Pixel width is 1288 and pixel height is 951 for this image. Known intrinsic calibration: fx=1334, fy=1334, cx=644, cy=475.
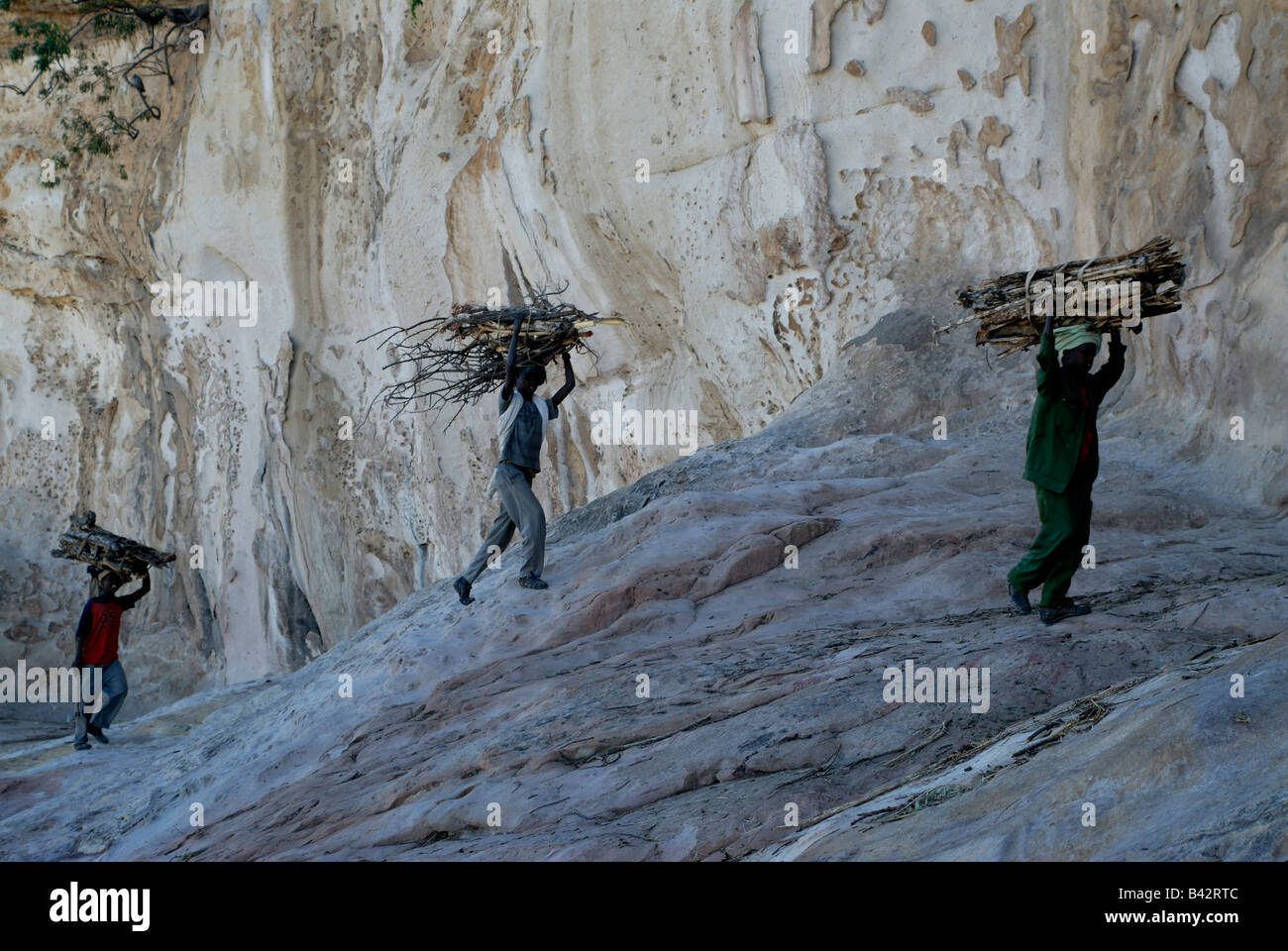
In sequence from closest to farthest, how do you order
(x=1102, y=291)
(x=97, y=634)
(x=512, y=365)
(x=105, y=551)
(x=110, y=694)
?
(x=1102, y=291) → (x=512, y=365) → (x=110, y=694) → (x=97, y=634) → (x=105, y=551)

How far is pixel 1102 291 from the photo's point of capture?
557 centimetres

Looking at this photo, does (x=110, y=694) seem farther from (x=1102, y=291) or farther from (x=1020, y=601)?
(x=1102, y=291)

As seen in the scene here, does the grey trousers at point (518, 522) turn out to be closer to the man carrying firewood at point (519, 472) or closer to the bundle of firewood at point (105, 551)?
the man carrying firewood at point (519, 472)

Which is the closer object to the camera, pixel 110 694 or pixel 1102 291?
pixel 1102 291

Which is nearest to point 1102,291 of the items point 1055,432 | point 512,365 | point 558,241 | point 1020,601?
point 1055,432

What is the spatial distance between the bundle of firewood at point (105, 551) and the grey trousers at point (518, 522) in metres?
3.89

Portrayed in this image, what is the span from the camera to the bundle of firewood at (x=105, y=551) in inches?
401

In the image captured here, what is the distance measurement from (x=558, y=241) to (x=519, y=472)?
612 centimetres

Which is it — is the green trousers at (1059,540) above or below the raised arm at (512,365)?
below

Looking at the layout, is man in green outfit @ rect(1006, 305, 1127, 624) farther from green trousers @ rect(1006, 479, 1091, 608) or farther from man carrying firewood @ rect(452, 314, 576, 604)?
man carrying firewood @ rect(452, 314, 576, 604)

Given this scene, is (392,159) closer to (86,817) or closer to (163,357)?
(163,357)

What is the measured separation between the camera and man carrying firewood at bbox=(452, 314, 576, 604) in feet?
23.0

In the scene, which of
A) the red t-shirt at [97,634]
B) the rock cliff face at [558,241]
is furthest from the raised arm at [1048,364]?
the red t-shirt at [97,634]
